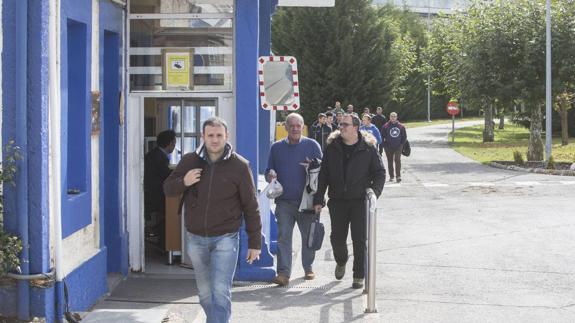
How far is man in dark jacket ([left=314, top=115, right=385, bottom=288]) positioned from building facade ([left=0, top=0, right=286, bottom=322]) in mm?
819

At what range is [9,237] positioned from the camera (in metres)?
6.95

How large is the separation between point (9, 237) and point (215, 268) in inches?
59.2

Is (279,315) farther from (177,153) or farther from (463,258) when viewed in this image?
(463,258)

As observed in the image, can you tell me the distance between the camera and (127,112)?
9.93 meters

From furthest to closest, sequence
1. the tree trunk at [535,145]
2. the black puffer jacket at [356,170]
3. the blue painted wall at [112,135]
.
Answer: the tree trunk at [535,145]
the blue painted wall at [112,135]
the black puffer jacket at [356,170]

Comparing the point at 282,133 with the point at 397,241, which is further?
the point at 282,133

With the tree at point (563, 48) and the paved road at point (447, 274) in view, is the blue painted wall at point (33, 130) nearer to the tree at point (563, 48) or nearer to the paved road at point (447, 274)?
the paved road at point (447, 274)

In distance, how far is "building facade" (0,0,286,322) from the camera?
7082 millimetres

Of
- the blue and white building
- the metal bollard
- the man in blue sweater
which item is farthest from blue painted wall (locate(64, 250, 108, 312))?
the metal bollard

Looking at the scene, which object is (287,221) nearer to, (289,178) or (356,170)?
(289,178)

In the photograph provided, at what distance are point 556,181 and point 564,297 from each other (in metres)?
14.3

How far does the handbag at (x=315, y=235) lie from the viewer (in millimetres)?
9719

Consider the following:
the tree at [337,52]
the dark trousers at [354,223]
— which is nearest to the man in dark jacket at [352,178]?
the dark trousers at [354,223]

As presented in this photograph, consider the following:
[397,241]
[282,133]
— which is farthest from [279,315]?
[282,133]
